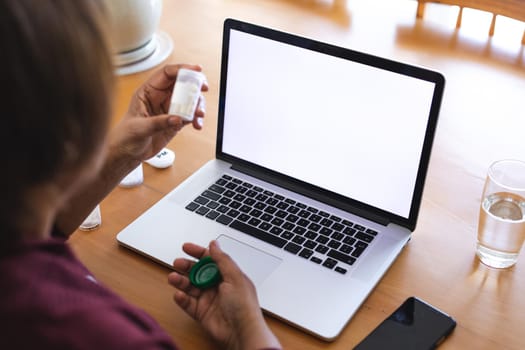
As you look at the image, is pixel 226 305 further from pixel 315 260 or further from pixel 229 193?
pixel 229 193

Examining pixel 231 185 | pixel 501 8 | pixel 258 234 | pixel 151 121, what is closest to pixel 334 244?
pixel 258 234

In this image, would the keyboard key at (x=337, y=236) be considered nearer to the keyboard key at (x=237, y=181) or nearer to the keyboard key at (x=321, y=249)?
the keyboard key at (x=321, y=249)

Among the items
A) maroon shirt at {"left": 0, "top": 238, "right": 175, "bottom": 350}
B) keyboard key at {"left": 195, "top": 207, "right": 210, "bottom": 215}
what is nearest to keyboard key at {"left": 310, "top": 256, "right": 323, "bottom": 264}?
keyboard key at {"left": 195, "top": 207, "right": 210, "bottom": 215}

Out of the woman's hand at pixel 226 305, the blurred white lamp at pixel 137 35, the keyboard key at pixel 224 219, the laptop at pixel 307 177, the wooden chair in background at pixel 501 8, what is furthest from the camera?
the wooden chair in background at pixel 501 8

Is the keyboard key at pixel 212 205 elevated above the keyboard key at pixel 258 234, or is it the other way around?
the keyboard key at pixel 212 205

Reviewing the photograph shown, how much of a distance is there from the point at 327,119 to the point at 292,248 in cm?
22

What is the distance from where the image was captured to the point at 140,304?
0.96 meters

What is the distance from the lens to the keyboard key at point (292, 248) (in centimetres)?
→ 102

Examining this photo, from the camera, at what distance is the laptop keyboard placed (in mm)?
1021

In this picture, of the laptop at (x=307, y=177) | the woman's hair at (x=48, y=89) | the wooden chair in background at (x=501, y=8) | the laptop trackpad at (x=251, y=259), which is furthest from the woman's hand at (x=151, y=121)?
the wooden chair in background at (x=501, y=8)

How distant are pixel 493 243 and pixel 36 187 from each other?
2.33ft

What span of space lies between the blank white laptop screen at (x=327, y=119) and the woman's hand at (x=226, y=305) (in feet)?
0.87

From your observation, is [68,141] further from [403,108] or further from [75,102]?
[403,108]

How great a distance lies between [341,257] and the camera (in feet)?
3.31
